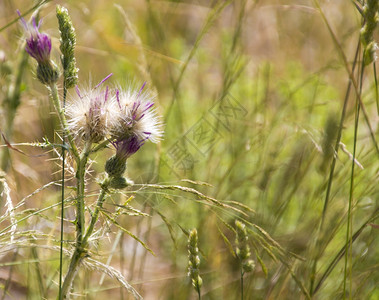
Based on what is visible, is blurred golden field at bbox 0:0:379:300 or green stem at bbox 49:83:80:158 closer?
green stem at bbox 49:83:80:158

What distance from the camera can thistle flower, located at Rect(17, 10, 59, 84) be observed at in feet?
3.60

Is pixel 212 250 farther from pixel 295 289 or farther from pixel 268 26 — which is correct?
pixel 268 26

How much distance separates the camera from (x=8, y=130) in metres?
1.77

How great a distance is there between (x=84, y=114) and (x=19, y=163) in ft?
4.31

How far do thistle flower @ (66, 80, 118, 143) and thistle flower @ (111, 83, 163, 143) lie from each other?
0.02 metres

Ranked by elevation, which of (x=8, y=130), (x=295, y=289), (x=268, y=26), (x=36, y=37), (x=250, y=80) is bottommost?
(x=295, y=289)

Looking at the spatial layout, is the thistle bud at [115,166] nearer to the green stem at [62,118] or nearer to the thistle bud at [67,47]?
the green stem at [62,118]

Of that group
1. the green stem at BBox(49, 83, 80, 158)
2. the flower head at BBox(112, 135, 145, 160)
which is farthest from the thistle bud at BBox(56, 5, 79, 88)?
the flower head at BBox(112, 135, 145, 160)

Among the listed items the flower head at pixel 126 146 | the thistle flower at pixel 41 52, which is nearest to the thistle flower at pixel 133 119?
the flower head at pixel 126 146

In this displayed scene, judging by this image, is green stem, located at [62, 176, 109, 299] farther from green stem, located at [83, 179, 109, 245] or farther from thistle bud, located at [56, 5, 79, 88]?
thistle bud, located at [56, 5, 79, 88]

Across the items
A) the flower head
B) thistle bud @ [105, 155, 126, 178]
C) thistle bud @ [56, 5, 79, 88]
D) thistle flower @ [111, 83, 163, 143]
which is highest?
thistle bud @ [56, 5, 79, 88]

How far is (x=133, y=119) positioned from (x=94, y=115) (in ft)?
0.26

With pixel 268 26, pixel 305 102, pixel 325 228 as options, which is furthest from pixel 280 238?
pixel 268 26

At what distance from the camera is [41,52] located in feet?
3.62
